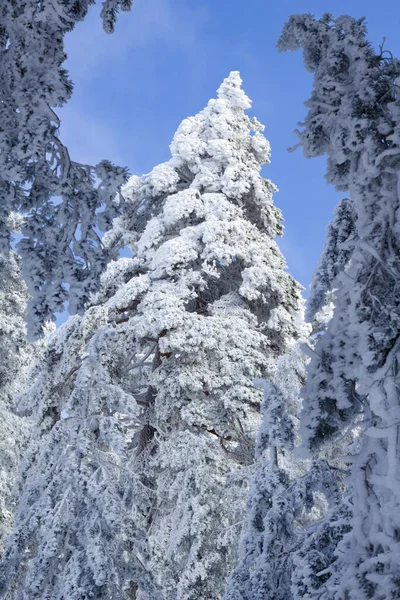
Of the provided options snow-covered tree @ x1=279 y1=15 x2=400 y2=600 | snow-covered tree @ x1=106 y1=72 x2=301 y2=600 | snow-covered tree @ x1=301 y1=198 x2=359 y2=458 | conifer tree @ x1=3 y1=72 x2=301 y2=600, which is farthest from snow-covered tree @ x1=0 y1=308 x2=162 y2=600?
snow-covered tree @ x1=301 y1=198 x2=359 y2=458

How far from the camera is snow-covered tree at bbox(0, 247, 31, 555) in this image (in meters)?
16.2

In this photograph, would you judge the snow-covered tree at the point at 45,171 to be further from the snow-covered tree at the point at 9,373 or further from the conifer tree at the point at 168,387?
the snow-covered tree at the point at 9,373

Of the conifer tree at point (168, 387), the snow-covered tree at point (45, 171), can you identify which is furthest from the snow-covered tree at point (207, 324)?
the snow-covered tree at point (45, 171)

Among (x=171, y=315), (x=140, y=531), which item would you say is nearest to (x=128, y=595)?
(x=140, y=531)

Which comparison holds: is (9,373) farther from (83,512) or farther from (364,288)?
(364,288)

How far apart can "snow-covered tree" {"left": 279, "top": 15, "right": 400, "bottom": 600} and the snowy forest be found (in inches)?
0.5

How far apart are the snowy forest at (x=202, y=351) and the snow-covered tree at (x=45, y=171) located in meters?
0.02

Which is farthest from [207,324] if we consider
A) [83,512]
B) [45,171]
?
[45,171]

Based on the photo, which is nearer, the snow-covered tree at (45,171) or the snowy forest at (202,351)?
the snowy forest at (202,351)

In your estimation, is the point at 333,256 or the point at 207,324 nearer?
the point at 333,256

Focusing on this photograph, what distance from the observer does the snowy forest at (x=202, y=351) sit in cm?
364

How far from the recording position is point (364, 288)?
3.43 meters

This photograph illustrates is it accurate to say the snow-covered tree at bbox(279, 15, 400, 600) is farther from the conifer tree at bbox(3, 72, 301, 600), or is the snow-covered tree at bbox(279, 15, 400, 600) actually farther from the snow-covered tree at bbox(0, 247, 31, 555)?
the snow-covered tree at bbox(0, 247, 31, 555)

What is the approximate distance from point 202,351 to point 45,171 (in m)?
6.96
